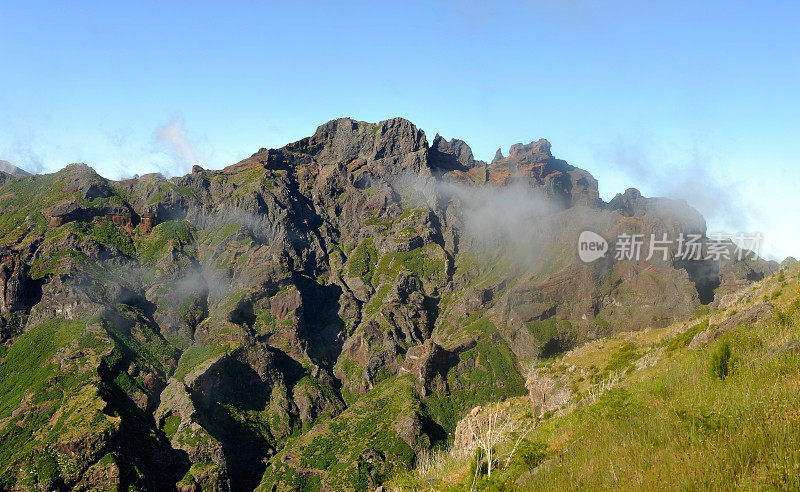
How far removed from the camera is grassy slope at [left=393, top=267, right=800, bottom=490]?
8.91 m

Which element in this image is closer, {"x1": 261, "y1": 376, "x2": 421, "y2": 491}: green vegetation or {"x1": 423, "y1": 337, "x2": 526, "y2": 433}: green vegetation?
{"x1": 261, "y1": 376, "x2": 421, "y2": 491}: green vegetation

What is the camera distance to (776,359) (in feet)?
45.1

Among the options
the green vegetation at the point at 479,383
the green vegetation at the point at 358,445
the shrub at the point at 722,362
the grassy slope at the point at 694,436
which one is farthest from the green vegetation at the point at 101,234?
the shrub at the point at 722,362

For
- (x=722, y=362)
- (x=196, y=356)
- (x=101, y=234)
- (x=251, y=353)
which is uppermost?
(x=101, y=234)

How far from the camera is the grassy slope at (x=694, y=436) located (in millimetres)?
8906

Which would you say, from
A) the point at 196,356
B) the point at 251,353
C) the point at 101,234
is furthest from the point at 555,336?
the point at 101,234

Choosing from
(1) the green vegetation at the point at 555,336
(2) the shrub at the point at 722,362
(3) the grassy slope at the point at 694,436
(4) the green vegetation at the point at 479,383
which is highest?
(2) the shrub at the point at 722,362

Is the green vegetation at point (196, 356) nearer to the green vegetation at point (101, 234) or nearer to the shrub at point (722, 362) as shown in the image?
the green vegetation at point (101, 234)

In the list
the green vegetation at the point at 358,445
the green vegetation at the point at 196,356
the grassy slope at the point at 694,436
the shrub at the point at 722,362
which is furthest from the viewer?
the green vegetation at the point at 196,356

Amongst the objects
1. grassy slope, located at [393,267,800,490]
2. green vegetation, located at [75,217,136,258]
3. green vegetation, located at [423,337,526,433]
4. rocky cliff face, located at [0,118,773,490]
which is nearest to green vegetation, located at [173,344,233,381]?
rocky cliff face, located at [0,118,773,490]

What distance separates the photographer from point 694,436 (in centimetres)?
1048

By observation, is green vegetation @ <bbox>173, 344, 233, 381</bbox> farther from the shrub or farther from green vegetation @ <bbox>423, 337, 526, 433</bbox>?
the shrub

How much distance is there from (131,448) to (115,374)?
122ft

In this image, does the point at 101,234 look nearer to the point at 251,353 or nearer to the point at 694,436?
the point at 251,353
